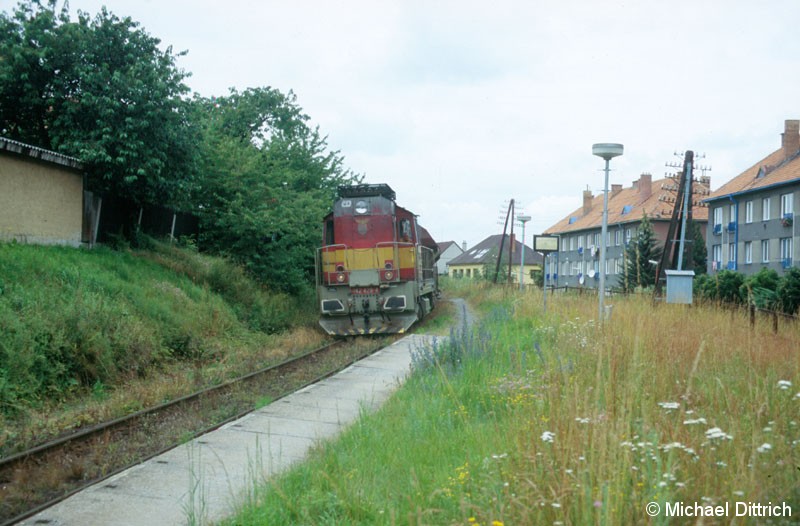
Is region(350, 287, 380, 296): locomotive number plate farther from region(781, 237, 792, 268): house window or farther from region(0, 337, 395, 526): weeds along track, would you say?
region(781, 237, 792, 268): house window

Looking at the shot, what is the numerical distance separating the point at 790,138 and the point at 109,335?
46.0 metres

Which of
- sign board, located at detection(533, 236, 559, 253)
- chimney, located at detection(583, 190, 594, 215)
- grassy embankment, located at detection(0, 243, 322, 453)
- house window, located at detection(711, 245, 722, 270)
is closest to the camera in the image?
grassy embankment, located at detection(0, 243, 322, 453)

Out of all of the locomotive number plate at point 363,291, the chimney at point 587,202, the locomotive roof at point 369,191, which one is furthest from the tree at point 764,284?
the chimney at point 587,202

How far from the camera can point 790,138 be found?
144 feet

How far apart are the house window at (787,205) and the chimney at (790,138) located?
5459 millimetres

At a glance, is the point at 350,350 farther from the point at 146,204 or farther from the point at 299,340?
the point at 146,204

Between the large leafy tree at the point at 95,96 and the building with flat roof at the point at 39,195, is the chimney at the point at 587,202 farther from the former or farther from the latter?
the building with flat roof at the point at 39,195

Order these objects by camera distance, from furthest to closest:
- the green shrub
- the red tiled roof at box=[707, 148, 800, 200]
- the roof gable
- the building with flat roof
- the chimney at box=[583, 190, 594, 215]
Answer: the roof gable < the chimney at box=[583, 190, 594, 215] < the red tiled roof at box=[707, 148, 800, 200] < the green shrub < the building with flat roof

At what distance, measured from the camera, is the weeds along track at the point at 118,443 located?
18.8ft

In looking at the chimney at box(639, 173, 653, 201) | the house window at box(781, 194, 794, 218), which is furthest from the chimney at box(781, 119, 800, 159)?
the chimney at box(639, 173, 653, 201)

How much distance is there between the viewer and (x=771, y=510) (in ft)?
9.70

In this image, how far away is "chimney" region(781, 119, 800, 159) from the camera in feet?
142

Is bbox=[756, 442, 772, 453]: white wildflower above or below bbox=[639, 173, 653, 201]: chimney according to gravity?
below

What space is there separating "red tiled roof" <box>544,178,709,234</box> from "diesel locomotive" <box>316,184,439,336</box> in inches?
1535
